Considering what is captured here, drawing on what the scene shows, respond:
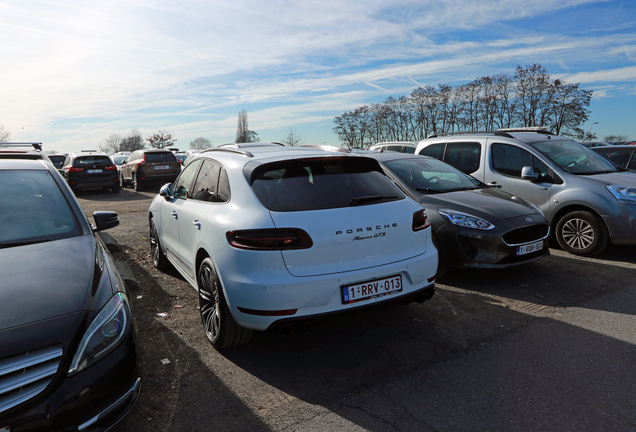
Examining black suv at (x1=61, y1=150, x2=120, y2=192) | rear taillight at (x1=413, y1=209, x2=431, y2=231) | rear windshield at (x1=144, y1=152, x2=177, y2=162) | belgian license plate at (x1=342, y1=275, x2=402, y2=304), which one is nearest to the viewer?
belgian license plate at (x1=342, y1=275, x2=402, y2=304)

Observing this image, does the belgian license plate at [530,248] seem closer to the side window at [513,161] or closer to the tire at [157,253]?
the side window at [513,161]

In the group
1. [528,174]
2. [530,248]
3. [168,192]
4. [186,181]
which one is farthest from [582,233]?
[168,192]

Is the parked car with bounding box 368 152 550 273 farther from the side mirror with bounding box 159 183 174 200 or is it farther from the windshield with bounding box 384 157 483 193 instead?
the side mirror with bounding box 159 183 174 200

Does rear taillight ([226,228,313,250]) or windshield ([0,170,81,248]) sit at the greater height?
windshield ([0,170,81,248])

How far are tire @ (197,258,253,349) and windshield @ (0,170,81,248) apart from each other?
1.02 m

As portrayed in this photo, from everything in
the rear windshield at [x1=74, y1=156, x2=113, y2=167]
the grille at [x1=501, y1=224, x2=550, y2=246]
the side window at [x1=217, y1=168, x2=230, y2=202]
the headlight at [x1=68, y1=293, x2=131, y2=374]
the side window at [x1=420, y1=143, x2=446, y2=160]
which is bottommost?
the grille at [x1=501, y1=224, x2=550, y2=246]

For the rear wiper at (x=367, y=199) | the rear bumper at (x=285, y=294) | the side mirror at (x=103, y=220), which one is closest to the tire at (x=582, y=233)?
the rear wiper at (x=367, y=199)

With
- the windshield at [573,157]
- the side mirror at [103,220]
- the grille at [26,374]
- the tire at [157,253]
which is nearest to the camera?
the grille at [26,374]

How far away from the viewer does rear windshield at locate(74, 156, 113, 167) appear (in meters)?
17.6

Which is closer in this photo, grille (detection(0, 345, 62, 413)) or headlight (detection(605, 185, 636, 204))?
grille (detection(0, 345, 62, 413))

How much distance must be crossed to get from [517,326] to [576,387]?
1.02 metres

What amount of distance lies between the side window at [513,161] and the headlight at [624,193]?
89 centimetres

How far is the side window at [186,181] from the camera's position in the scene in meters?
4.66

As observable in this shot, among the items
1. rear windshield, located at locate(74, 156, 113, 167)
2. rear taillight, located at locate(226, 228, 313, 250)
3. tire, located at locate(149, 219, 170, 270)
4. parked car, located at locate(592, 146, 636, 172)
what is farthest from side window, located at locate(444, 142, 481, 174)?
rear windshield, located at locate(74, 156, 113, 167)
